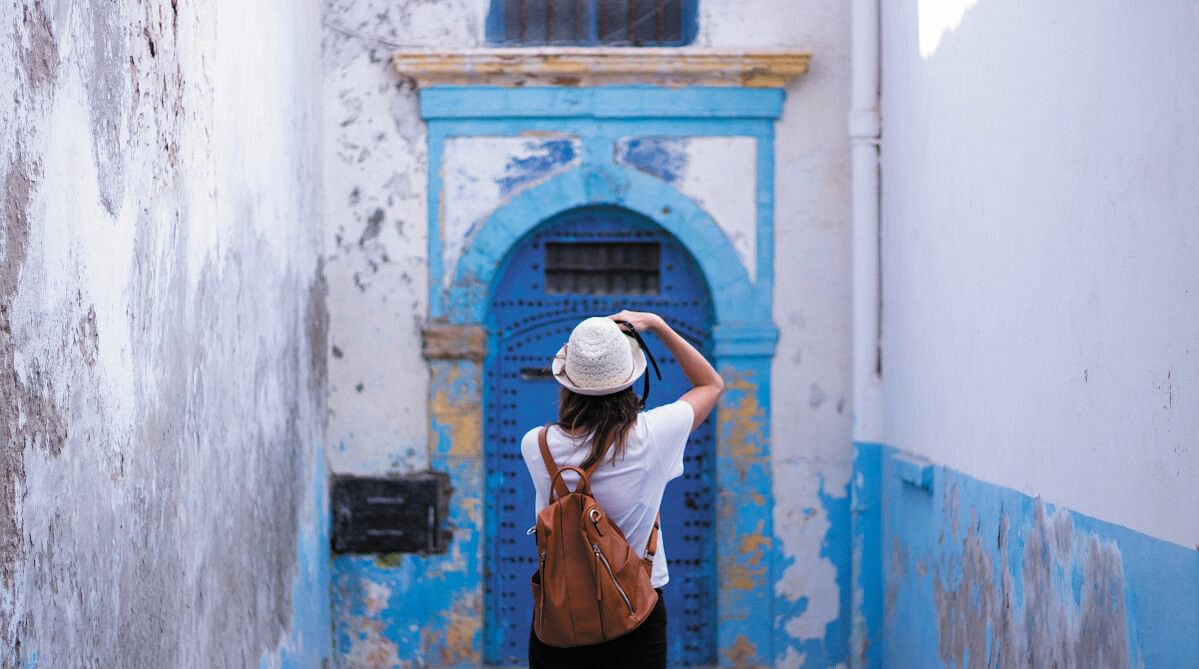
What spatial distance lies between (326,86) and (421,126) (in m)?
0.56

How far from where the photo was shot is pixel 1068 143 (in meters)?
3.84

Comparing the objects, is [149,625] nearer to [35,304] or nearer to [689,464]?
[35,304]

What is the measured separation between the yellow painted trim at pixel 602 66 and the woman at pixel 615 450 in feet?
12.1

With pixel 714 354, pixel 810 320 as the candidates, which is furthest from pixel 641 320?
pixel 810 320

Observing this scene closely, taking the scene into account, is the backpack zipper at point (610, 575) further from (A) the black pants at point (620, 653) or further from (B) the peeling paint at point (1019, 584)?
(B) the peeling paint at point (1019, 584)

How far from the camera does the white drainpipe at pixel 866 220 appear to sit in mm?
6867

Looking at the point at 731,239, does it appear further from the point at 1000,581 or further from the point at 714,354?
the point at 1000,581

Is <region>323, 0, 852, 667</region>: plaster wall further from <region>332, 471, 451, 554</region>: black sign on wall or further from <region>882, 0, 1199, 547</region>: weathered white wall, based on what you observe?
<region>882, 0, 1199, 547</region>: weathered white wall

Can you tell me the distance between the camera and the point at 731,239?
7105 millimetres

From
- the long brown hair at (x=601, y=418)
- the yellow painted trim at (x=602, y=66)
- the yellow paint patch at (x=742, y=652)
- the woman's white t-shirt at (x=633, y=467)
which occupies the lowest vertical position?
the yellow paint patch at (x=742, y=652)

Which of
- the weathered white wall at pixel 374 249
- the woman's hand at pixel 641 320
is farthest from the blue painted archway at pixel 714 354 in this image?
the woman's hand at pixel 641 320

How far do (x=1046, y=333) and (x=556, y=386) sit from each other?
359cm

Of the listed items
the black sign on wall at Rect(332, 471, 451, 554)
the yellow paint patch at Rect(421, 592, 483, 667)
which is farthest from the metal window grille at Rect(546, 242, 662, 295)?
the yellow paint patch at Rect(421, 592, 483, 667)

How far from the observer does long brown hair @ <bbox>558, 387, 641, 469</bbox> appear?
346cm
